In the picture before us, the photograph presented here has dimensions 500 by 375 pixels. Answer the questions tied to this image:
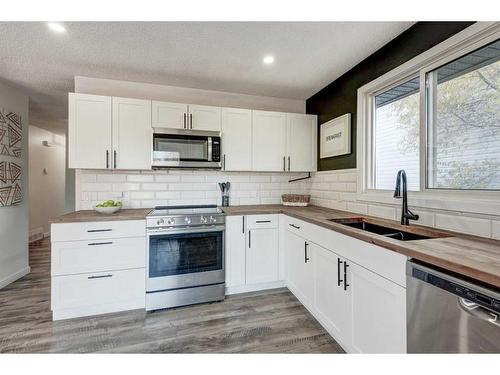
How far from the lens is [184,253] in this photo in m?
2.44

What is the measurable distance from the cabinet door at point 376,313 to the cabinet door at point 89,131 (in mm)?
2614

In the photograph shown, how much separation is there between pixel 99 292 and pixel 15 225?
2.00 meters

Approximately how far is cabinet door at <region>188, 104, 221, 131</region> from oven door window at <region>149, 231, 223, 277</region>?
1.25 meters

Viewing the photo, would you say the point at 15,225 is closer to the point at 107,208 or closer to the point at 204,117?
the point at 107,208

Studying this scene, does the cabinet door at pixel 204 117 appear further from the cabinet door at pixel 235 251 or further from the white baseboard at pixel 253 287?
the white baseboard at pixel 253 287

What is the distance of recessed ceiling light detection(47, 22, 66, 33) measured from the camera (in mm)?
1812

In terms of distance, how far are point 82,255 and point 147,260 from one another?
0.56 meters

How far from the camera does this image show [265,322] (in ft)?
7.02

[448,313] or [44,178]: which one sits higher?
[44,178]

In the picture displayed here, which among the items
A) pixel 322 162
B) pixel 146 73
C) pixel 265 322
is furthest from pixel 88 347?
pixel 322 162

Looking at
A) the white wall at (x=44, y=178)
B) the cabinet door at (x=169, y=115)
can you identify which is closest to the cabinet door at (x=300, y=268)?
the cabinet door at (x=169, y=115)

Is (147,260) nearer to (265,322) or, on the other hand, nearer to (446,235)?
(265,322)

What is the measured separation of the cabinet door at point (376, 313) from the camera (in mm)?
1269

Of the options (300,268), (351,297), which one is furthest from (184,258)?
(351,297)
